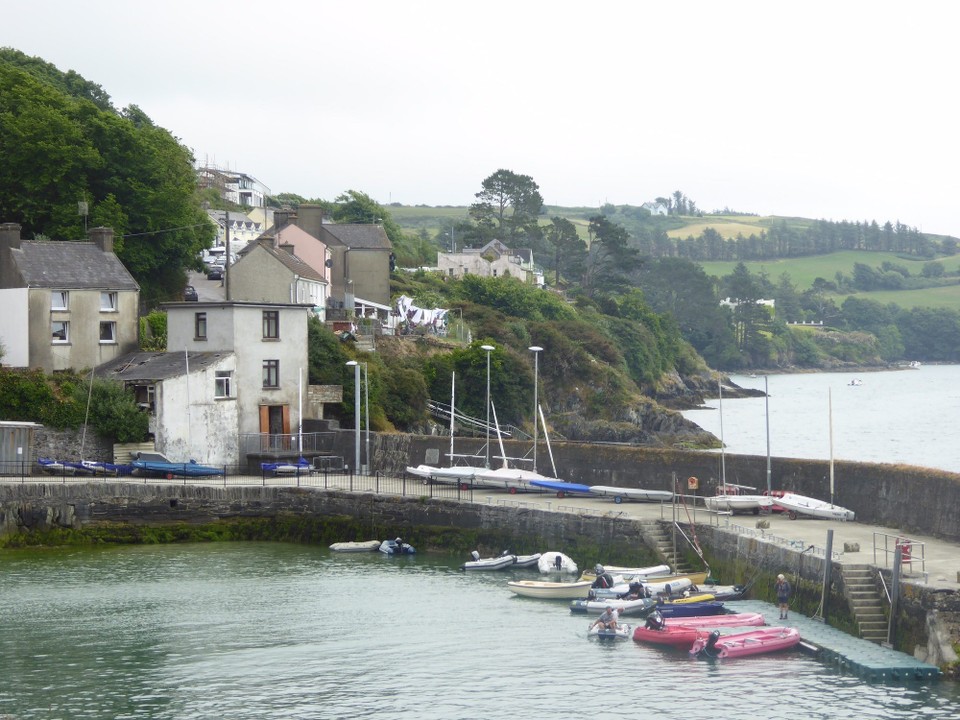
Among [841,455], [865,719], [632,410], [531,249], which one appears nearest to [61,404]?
[865,719]

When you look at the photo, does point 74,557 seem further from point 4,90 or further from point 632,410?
point 632,410

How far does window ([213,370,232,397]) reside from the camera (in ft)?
184

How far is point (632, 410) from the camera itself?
9875 cm

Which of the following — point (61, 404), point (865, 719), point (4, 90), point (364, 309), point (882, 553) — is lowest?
point (865, 719)

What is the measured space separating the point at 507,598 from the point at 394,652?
6.51 metres

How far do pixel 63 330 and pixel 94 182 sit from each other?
1450 centimetres

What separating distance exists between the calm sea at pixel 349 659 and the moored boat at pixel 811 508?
7.75m

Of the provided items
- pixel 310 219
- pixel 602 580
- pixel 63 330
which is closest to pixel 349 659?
pixel 602 580

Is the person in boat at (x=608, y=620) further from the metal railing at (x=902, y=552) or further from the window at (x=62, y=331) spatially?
the window at (x=62, y=331)

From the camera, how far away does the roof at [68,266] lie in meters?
59.3

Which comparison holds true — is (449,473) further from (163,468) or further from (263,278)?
(263,278)

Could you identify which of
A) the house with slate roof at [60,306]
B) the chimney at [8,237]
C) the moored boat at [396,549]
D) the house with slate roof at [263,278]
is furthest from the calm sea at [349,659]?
the house with slate roof at [263,278]

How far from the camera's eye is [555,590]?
39.6m

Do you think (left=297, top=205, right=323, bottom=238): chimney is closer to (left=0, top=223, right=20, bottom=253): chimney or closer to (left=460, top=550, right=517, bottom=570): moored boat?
(left=0, top=223, right=20, bottom=253): chimney
